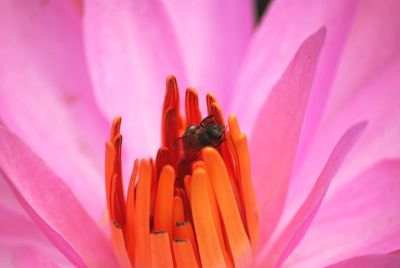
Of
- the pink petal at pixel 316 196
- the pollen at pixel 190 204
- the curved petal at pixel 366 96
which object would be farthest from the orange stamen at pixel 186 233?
the curved petal at pixel 366 96

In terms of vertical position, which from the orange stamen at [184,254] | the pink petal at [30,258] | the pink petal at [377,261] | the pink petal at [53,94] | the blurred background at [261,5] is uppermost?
the blurred background at [261,5]

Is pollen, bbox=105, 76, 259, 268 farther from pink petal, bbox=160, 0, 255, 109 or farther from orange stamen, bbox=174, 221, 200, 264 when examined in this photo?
pink petal, bbox=160, 0, 255, 109

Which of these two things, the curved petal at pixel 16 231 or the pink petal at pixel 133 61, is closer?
the curved petal at pixel 16 231

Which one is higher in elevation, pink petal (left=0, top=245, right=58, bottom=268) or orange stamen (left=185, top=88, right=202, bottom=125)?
orange stamen (left=185, top=88, right=202, bottom=125)

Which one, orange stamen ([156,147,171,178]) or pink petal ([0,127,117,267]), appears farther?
orange stamen ([156,147,171,178])

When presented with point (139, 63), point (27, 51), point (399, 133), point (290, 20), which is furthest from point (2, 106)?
point (399, 133)

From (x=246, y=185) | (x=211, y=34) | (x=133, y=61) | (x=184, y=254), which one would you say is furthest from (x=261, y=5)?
(x=184, y=254)

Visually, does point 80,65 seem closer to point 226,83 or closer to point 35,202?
point 226,83

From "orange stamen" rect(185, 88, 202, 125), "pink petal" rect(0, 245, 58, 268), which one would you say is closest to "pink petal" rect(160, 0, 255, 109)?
"orange stamen" rect(185, 88, 202, 125)

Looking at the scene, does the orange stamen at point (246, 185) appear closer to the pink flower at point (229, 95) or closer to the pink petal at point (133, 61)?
the pink flower at point (229, 95)
